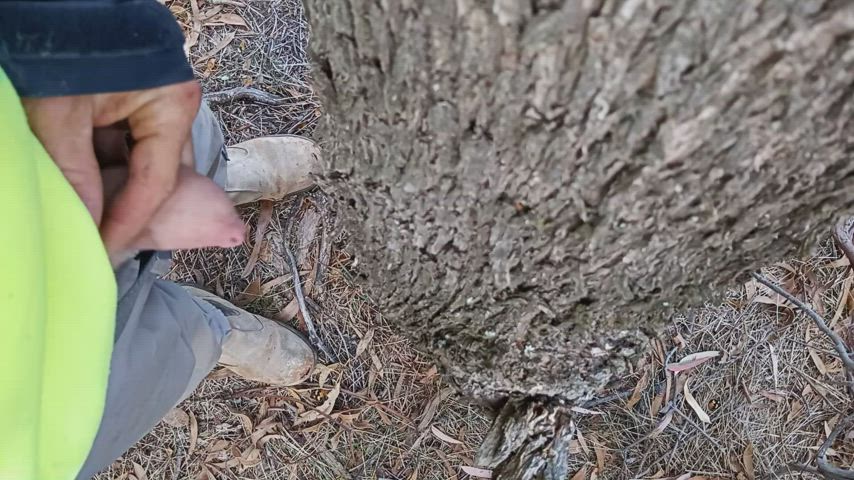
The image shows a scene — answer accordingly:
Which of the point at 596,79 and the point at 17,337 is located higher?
the point at 596,79

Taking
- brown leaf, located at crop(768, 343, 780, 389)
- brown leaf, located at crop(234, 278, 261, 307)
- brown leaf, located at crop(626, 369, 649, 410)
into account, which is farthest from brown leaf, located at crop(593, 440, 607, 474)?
brown leaf, located at crop(234, 278, 261, 307)

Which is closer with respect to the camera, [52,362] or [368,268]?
[52,362]

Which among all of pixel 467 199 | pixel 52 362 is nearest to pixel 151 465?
pixel 52 362

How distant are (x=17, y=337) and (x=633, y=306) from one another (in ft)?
2.78

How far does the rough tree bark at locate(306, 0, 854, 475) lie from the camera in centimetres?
52

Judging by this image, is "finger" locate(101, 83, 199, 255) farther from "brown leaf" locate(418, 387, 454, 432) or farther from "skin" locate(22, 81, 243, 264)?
"brown leaf" locate(418, 387, 454, 432)

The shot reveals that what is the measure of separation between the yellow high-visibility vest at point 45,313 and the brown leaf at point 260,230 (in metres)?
1.01

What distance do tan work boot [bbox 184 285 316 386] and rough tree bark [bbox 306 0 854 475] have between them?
0.64 metres

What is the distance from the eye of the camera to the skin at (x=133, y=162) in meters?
Answer: 0.72

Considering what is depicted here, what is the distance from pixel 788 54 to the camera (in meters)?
0.50

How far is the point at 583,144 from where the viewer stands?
0.67 metres

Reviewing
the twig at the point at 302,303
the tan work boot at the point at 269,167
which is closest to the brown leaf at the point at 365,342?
the twig at the point at 302,303

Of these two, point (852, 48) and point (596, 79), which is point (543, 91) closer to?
point (596, 79)

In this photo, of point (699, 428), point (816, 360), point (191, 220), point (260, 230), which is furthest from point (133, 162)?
point (816, 360)
